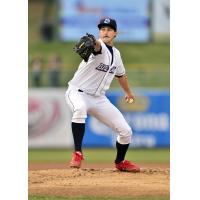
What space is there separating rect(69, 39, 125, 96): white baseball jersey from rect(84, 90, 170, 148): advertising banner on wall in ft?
22.4

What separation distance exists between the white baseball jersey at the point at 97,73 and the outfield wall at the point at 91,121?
269 inches

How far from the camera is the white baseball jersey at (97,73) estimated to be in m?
6.85

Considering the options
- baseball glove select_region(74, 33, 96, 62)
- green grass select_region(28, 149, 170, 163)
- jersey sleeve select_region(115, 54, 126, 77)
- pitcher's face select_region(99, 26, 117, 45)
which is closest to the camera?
baseball glove select_region(74, 33, 96, 62)

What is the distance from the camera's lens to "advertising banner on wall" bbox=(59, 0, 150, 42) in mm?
19047

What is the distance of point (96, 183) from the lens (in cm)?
669

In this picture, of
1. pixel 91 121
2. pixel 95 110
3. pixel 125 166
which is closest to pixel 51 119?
pixel 91 121

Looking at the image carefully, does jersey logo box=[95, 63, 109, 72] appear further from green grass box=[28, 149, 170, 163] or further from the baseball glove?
green grass box=[28, 149, 170, 163]

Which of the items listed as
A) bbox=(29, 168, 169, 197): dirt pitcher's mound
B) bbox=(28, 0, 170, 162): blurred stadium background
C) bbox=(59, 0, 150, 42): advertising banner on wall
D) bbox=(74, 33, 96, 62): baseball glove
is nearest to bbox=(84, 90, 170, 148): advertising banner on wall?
bbox=(28, 0, 170, 162): blurred stadium background

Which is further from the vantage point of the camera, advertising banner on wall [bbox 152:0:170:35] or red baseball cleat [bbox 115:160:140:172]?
advertising banner on wall [bbox 152:0:170:35]
